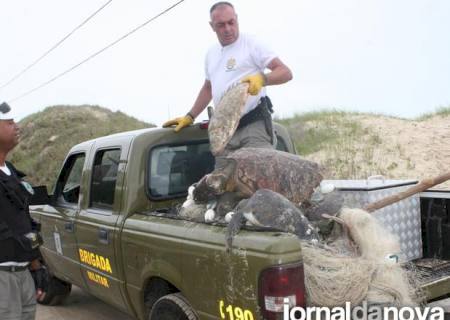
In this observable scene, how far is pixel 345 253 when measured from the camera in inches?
97.5

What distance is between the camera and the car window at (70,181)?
471 cm

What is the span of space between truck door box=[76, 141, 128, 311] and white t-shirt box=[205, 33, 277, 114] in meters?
0.95

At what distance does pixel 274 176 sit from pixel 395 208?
85 cm

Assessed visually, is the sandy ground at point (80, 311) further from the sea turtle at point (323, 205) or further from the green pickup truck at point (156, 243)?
the sea turtle at point (323, 205)

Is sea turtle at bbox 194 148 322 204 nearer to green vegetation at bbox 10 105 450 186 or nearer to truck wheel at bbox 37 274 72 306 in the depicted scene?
green vegetation at bbox 10 105 450 186

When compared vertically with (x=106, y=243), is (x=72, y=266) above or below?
below

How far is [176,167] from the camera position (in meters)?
3.81

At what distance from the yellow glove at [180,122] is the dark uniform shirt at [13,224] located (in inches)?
50.2

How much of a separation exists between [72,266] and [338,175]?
29.9 feet

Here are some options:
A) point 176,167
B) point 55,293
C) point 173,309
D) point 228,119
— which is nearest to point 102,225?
point 176,167

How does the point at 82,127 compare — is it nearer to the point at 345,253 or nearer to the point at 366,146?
the point at 366,146

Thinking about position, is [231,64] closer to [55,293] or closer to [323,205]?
[323,205]

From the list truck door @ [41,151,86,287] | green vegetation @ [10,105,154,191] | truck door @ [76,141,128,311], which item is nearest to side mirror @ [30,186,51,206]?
truck door @ [41,151,86,287]

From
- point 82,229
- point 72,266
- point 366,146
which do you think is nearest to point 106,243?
point 82,229
